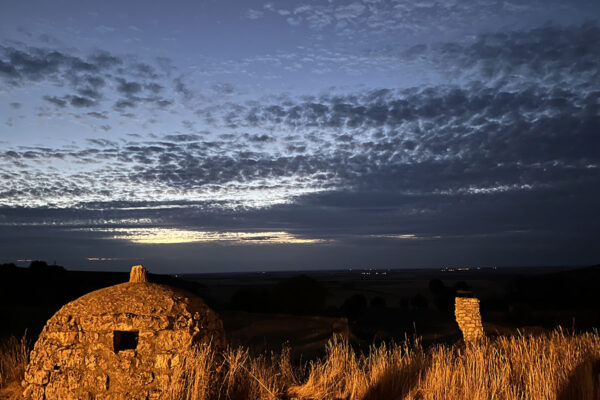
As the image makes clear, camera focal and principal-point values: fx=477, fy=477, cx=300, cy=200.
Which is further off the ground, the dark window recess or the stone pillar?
the stone pillar

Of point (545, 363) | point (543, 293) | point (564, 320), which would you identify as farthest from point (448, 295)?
point (545, 363)

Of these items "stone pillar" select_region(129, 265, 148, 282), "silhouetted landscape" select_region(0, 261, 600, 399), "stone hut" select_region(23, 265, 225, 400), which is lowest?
"silhouetted landscape" select_region(0, 261, 600, 399)

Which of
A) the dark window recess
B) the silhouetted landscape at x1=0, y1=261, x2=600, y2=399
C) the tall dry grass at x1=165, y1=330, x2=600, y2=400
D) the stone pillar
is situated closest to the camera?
the tall dry grass at x1=165, y1=330, x2=600, y2=400

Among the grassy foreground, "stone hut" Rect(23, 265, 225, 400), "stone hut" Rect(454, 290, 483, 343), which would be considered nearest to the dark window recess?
"stone hut" Rect(23, 265, 225, 400)

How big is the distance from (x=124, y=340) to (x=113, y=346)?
318 mm

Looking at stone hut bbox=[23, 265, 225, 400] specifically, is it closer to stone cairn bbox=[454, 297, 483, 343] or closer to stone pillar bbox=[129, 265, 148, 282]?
stone pillar bbox=[129, 265, 148, 282]

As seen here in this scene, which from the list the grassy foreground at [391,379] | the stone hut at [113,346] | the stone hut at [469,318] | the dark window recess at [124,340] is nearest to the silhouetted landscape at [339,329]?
the grassy foreground at [391,379]

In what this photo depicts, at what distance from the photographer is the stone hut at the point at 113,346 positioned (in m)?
5.85

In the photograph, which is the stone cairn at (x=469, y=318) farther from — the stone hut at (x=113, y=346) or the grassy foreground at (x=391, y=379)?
the stone hut at (x=113, y=346)

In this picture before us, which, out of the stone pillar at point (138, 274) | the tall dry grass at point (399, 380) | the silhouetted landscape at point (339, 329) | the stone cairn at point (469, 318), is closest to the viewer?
the tall dry grass at point (399, 380)

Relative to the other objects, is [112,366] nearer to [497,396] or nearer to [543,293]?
[497,396]

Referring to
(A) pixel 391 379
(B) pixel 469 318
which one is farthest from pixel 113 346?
(B) pixel 469 318

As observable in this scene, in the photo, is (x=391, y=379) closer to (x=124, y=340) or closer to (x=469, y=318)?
(x=124, y=340)

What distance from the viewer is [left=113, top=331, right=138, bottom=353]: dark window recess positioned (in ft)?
19.9
